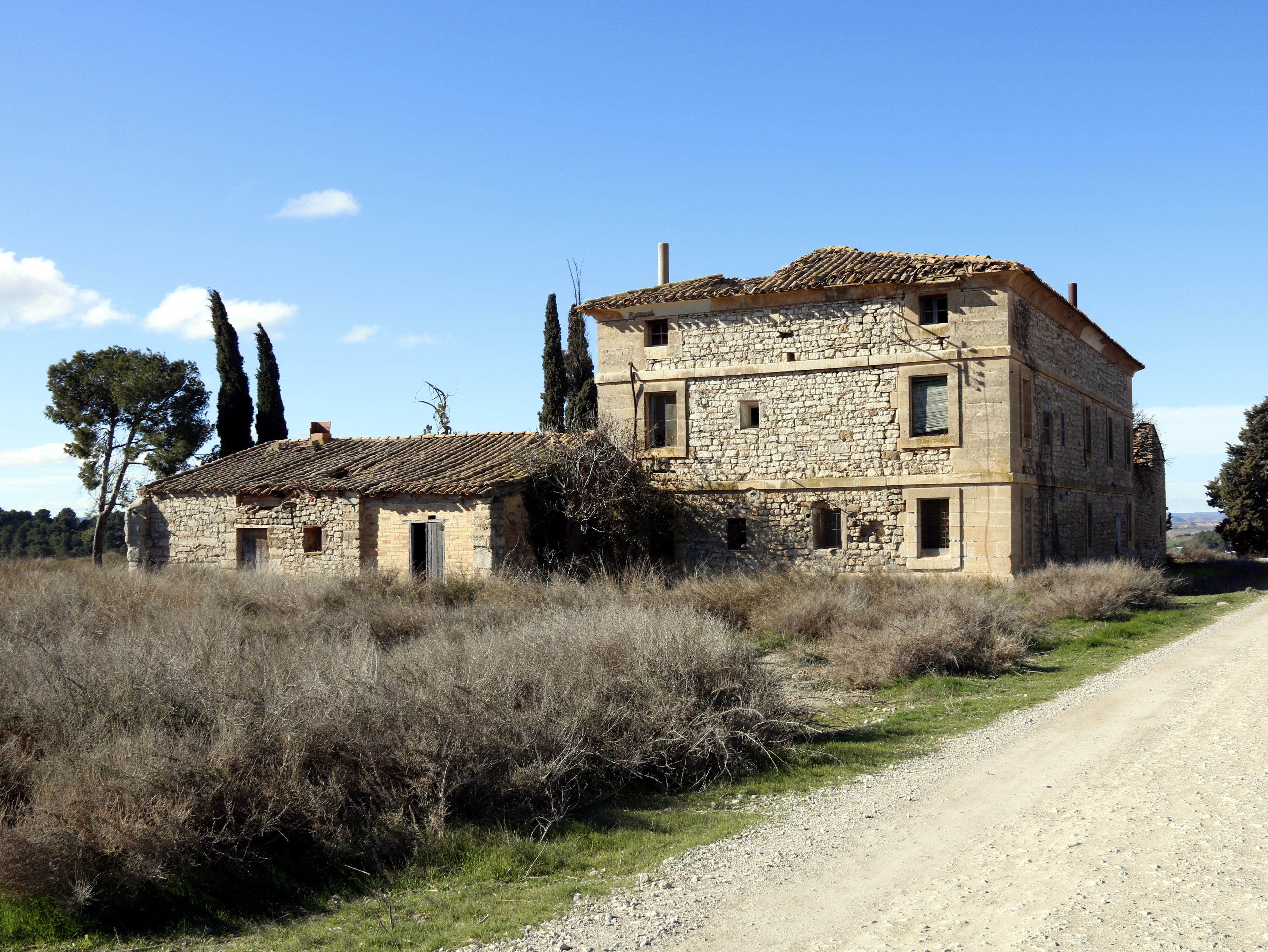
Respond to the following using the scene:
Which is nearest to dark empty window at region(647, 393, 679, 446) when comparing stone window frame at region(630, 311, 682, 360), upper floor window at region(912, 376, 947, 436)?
stone window frame at region(630, 311, 682, 360)

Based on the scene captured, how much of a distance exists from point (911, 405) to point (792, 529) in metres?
3.50

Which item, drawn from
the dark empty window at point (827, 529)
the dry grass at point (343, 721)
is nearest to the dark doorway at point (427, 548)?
the dark empty window at point (827, 529)

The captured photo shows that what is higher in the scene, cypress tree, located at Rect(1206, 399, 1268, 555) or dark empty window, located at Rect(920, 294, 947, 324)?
dark empty window, located at Rect(920, 294, 947, 324)

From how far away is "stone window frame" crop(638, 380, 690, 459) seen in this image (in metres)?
21.3

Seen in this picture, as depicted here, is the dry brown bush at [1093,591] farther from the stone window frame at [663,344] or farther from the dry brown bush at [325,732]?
the dry brown bush at [325,732]

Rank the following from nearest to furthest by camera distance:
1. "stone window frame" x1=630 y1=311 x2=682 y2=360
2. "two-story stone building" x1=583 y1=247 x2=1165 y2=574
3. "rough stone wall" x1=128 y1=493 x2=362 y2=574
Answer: "two-story stone building" x1=583 y1=247 x2=1165 y2=574
"rough stone wall" x1=128 y1=493 x2=362 y2=574
"stone window frame" x1=630 y1=311 x2=682 y2=360

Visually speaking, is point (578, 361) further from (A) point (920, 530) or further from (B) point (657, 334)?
(A) point (920, 530)

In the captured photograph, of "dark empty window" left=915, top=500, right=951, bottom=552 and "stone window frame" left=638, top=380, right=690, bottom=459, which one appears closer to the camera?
"dark empty window" left=915, top=500, right=951, bottom=552

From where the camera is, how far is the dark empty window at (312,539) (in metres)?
20.5

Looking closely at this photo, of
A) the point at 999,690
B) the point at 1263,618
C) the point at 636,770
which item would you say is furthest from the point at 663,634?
the point at 1263,618

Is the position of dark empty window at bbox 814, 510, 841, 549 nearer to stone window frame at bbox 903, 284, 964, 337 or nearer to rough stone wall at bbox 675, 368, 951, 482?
rough stone wall at bbox 675, 368, 951, 482

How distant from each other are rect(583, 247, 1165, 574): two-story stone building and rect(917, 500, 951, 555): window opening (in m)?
0.03

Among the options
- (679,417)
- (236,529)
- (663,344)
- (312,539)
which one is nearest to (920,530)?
(679,417)

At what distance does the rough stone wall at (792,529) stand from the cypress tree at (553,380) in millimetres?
11420
